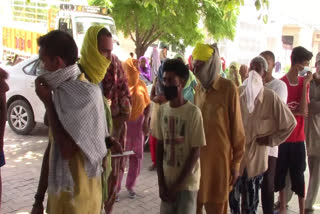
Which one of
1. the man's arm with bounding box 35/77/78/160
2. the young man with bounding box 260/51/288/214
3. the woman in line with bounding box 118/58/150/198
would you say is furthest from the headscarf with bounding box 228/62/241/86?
the man's arm with bounding box 35/77/78/160

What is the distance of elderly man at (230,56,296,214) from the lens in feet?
10.8

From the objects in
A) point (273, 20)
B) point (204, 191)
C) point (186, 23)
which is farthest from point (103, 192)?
point (273, 20)

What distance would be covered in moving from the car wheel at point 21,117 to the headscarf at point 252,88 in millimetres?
5855

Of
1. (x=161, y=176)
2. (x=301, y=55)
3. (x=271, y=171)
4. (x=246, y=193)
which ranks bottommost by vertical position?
(x=246, y=193)

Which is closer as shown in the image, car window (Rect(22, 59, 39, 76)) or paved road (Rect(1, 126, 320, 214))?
paved road (Rect(1, 126, 320, 214))

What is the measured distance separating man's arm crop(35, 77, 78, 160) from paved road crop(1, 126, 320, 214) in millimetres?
2569

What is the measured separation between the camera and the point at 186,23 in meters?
14.2

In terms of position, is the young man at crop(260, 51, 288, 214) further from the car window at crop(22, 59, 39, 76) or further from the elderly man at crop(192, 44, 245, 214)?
the car window at crop(22, 59, 39, 76)

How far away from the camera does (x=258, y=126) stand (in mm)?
3326

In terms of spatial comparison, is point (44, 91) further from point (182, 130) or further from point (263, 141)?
point (263, 141)

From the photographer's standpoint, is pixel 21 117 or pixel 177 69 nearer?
pixel 177 69

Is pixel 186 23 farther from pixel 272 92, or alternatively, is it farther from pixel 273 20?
pixel 273 20

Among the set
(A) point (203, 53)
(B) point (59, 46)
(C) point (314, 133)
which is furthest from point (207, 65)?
(C) point (314, 133)

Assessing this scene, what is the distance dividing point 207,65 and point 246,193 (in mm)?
1400
